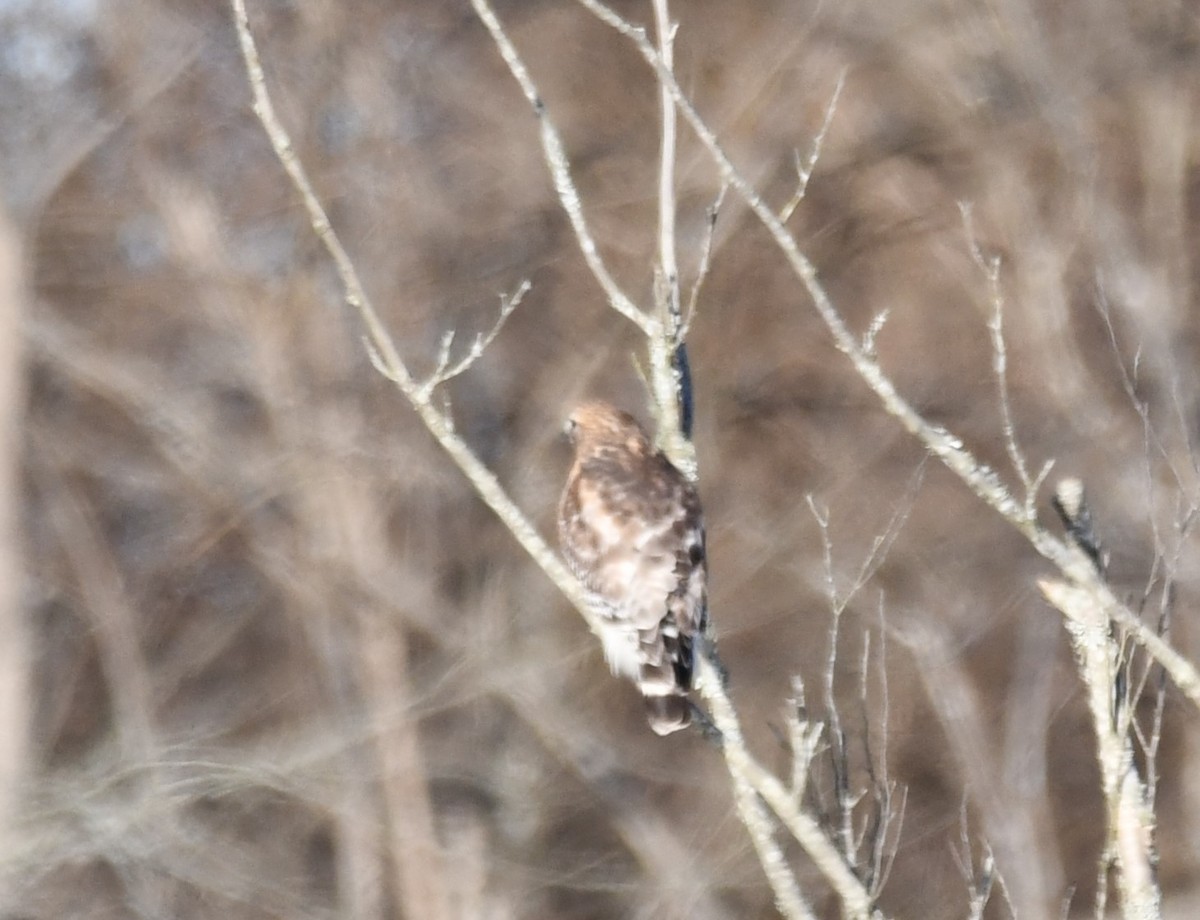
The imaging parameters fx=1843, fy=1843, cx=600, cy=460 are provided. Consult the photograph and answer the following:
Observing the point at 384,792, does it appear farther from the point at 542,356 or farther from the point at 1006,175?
the point at 1006,175

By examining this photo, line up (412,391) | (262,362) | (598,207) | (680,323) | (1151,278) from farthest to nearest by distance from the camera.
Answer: (598,207)
(262,362)
(1151,278)
(680,323)
(412,391)

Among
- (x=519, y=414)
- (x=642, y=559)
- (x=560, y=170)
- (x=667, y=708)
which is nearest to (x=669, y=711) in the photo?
(x=667, y=708)

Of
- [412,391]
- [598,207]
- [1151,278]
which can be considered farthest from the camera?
[598,207]

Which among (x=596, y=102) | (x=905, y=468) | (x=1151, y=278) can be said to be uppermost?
(x=596, y=102)

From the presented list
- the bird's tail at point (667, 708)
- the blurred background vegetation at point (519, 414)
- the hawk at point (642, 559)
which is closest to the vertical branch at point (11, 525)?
the blurred background vegetation at point (519, 414)

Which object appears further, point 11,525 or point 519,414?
point 519,414

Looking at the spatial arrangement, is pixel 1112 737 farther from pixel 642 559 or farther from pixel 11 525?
pixel 11 525

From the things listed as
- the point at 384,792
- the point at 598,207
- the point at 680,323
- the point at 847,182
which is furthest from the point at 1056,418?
the point at 680,323
